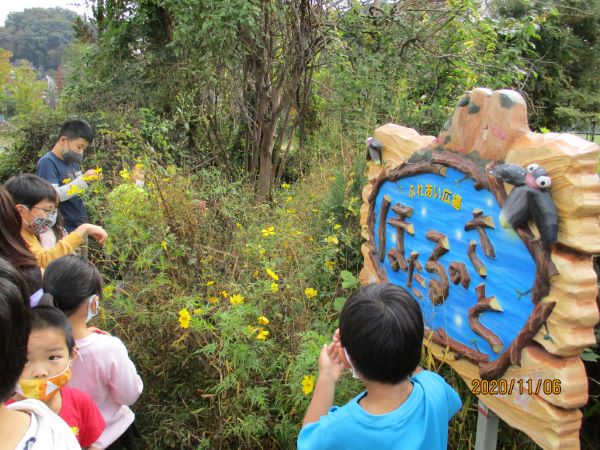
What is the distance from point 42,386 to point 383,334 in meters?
1.01

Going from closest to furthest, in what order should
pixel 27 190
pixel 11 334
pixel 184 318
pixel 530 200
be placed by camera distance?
1. pixel 11 334
2. pixel 530 200
3. pixel 184 318
4. pixel 27 190

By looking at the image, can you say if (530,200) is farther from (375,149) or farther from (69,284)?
(69,284)

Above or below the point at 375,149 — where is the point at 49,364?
below

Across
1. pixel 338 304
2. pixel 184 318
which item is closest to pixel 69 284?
pixel 184 318

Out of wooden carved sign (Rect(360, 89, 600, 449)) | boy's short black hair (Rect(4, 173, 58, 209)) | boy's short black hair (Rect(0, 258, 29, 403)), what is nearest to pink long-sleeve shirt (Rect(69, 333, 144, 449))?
boy's short black hair (Rect(0, 258, 29, 403))

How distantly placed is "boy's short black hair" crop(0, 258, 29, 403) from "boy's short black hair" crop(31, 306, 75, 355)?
23.2 inches

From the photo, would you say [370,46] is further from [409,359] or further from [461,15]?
[409,359]

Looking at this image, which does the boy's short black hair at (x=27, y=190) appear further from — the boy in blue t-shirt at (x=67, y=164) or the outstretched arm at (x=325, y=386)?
the outstretched arm at (x=325, y=386)

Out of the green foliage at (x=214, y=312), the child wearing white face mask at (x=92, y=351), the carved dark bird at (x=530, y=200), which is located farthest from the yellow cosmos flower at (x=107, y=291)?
the carved dark bird at (x=530, y=200)

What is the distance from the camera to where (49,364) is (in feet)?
4.66

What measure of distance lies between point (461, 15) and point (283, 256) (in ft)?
11.5

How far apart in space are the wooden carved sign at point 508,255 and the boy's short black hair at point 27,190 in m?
1.84
